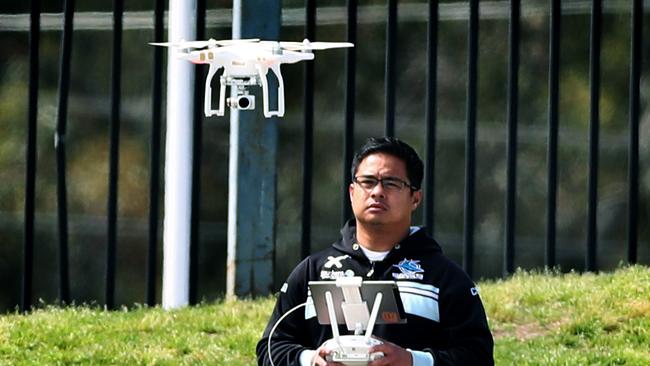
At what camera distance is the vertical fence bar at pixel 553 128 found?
1219 centimetres

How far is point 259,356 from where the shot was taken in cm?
641

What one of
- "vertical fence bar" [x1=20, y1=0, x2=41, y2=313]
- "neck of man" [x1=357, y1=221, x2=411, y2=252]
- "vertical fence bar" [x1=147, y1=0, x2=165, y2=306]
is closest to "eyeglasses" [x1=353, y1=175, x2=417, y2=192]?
"neck of man" [x1=357, y1=221, x2=411, y2=252]

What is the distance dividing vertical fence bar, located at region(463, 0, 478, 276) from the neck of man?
586 cm

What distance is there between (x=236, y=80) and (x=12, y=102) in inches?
385

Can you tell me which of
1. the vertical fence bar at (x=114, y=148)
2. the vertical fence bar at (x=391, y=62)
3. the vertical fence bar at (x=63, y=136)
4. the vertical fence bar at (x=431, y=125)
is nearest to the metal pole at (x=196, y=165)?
the vertical fence bar at (x=114, y=148)

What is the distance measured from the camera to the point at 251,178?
39.0 ft

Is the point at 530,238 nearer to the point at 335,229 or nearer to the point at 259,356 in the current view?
the point at 335,229

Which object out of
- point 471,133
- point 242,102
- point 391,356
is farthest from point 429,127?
point 391,356

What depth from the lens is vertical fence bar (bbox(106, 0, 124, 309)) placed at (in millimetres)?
12156

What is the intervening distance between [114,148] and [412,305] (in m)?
6.28

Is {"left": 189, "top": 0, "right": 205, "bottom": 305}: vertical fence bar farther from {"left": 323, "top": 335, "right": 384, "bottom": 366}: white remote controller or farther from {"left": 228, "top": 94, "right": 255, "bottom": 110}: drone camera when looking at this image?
{"left": 323, "top": 335, "right": 384, "bottom": 366}: white remote controller

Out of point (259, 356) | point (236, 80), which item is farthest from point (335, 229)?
point (259, 356)

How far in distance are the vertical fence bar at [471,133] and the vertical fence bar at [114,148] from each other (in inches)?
90.6

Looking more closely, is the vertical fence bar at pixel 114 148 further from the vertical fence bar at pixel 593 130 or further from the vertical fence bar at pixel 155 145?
the vertical fence bar at pixel 593 130
